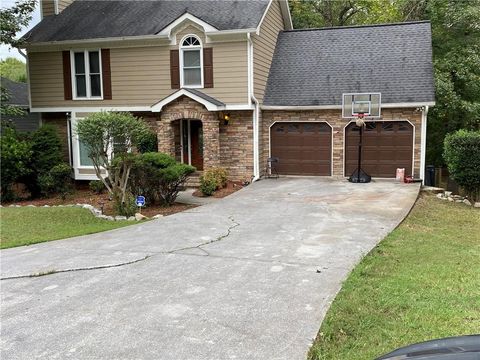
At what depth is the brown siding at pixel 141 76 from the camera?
1598 centimetres

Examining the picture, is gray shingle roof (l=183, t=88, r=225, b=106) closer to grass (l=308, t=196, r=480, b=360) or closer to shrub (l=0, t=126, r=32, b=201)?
shrub (l=0, t=126, r=32, b=201)

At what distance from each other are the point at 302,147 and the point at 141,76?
20.2 feet

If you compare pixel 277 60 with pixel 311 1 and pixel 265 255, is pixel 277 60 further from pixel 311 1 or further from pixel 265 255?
pixel 265 255

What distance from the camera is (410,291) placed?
5621 millimetres

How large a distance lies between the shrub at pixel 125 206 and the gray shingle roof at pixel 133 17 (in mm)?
6852

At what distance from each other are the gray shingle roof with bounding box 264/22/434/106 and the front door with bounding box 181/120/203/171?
2613 millimetres

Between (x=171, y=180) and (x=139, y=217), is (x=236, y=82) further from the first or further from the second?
(x=139, y=217)

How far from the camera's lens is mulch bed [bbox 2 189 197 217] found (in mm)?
12266

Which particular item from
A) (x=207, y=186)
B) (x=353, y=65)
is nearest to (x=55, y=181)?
(x=207, y=186)

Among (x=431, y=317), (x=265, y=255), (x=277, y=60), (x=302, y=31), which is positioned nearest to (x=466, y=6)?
(x=302, y=31)

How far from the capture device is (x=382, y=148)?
16.6 meters

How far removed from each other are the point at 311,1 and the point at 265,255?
21828 mm

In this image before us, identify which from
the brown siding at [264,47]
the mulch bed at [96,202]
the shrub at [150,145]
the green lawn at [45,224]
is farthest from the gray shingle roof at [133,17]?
the green lawn at [45,224]

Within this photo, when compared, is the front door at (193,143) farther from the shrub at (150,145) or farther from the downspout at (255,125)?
the downspout at (255,125)
